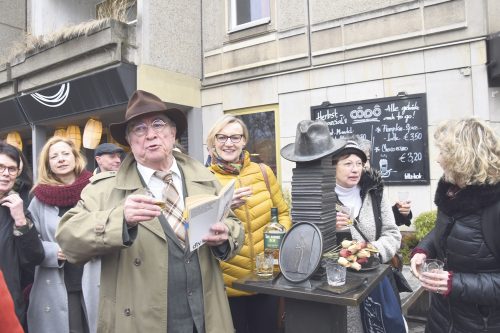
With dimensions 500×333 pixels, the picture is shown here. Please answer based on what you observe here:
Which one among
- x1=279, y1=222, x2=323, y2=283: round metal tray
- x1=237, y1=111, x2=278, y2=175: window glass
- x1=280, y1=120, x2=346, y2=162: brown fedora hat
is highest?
x1=237, y1=111, x2=278, y2=175: window glass

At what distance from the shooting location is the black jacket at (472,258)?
2025 mm

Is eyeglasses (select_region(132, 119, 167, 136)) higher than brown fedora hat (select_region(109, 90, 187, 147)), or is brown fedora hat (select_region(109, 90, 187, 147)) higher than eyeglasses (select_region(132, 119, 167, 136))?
brown fedora hat (select_region(109, 90, 187, 147))

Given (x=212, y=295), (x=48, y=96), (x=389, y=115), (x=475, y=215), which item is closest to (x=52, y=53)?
(x=48, y=96)

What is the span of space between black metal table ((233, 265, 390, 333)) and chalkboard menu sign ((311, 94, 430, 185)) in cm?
427

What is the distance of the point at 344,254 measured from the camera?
7.10 feet

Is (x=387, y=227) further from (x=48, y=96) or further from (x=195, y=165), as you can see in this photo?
(x=48, y=96)

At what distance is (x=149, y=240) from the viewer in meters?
1.94

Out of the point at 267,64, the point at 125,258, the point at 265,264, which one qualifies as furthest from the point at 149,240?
the point at 267,64

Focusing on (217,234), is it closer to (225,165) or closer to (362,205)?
(225,165)

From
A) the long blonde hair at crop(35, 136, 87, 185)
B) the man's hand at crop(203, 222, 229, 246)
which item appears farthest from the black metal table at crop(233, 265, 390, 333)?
the long blonde hair at crop(35, 136, 87, 185)

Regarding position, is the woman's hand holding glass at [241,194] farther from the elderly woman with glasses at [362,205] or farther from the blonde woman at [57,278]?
the blonde woman at [57,278]

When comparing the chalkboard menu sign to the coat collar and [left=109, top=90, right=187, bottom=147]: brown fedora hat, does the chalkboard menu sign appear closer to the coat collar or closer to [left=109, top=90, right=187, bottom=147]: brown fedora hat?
the coat collar

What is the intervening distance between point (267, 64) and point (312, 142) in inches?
221

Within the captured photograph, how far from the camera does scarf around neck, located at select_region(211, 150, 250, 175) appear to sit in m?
2.88
